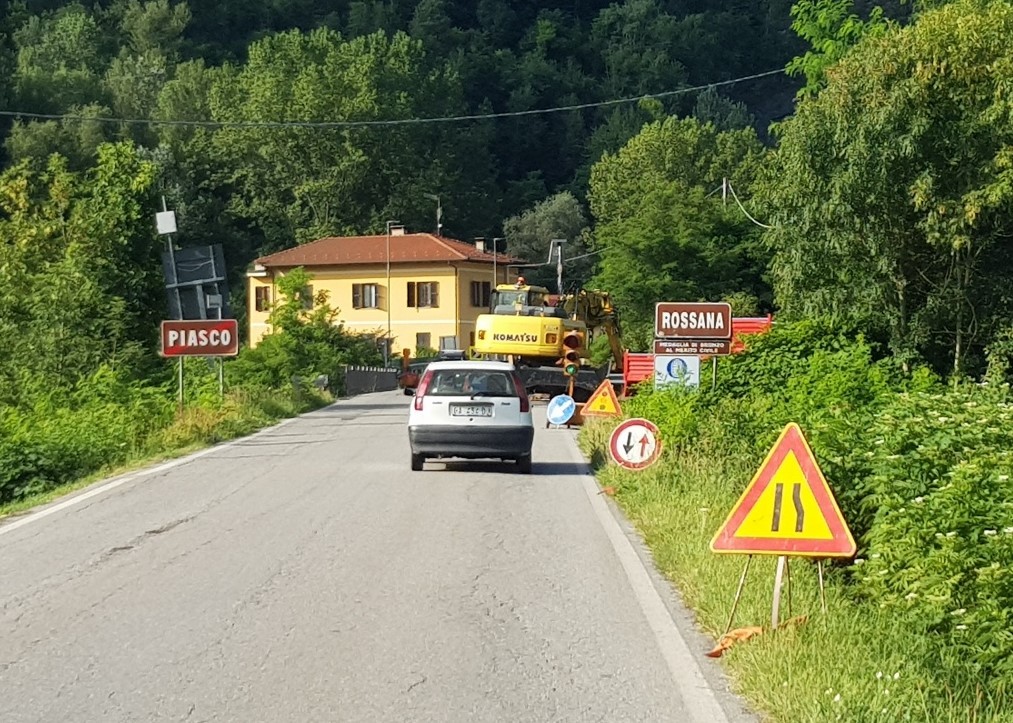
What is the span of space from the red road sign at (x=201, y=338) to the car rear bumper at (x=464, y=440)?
9213mm

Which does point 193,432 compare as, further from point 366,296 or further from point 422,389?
point 366,296

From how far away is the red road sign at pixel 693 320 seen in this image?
19.1 m

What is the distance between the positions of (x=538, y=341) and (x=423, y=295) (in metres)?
47.1

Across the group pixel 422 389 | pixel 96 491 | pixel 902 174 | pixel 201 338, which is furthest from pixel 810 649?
pixel 902 174

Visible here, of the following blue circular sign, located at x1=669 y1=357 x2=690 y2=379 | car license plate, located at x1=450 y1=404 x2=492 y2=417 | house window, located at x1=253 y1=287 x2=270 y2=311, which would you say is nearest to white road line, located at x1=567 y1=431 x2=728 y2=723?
car license plate, located at x1=450 y1=404 x2=492 y2=417

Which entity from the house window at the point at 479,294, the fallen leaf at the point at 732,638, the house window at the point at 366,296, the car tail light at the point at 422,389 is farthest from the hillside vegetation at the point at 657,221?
the house window at the point at 479,294

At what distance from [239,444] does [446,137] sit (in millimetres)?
74741

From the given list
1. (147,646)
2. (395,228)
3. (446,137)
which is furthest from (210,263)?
(446,137)

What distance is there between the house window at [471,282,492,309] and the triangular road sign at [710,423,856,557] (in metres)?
79.1

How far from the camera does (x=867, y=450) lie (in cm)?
1214

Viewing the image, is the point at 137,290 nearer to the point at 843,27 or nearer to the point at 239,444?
the point at 239,444

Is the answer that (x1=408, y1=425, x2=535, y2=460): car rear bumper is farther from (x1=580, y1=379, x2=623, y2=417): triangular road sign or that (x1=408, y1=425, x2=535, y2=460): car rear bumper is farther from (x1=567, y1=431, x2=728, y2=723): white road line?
(x1=567, y1=431, x2=728, y2=723): white road line

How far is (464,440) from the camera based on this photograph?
19.8m

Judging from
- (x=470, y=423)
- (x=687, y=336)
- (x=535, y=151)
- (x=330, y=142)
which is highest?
(x=535, y=151)
